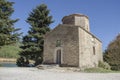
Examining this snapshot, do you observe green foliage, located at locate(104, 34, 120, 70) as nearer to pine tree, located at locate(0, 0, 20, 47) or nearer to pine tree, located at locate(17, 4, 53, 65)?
pine tree, located at locate(17, 4, 53, 65)

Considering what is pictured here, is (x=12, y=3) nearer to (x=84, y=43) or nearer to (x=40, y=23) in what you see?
(x=40, y=23)

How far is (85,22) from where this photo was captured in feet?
94.2

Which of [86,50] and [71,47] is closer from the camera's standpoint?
[71,47]

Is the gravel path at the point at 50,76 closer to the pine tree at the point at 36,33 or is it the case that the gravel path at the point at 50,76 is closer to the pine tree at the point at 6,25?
the pine tree at the point at 6,25

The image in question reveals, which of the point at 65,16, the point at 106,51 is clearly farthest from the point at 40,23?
the point at 106,51

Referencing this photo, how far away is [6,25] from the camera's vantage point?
26656mm

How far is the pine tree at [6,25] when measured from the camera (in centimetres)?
2562

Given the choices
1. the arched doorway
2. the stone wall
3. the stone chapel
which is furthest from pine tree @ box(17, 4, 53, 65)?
the stone wall

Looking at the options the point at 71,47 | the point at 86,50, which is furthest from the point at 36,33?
the point at 86,50

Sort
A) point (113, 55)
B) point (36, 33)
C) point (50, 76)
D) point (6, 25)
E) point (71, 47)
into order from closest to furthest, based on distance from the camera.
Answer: point (50, 76) → point (71, 47) → point (6, 25) → point (36, 33) → point (113, 55)

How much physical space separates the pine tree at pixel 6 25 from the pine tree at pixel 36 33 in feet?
12.5

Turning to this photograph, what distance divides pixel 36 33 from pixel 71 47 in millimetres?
10801

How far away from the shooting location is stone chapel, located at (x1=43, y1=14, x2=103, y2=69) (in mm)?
22797

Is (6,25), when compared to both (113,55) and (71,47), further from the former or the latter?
(113,55)
